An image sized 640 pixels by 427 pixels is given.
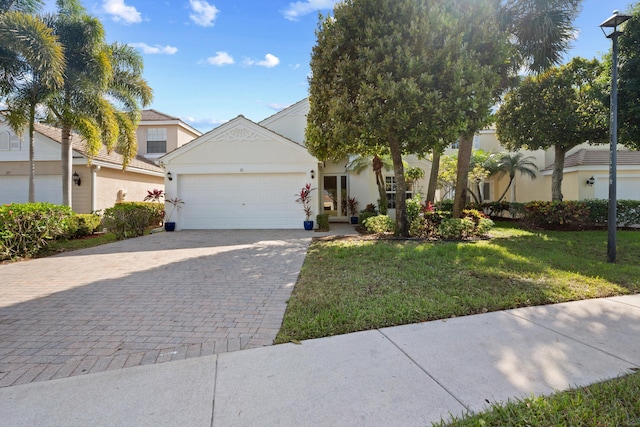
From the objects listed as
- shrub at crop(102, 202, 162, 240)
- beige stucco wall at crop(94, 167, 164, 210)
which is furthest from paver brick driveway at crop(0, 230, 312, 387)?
beige stucco wall at crop(94, 167, 164, 210)

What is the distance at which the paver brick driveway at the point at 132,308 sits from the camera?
3.07m

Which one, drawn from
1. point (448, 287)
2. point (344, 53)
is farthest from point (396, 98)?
point (448, 287)

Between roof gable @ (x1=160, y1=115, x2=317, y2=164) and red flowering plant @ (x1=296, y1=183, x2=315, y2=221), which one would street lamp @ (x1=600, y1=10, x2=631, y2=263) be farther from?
roof gable @ (x1=160, y1=115, x2=317, y2=164)

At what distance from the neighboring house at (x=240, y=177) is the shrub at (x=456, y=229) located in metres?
5.36

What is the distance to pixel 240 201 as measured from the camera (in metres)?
13.6

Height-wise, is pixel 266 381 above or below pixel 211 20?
A: below

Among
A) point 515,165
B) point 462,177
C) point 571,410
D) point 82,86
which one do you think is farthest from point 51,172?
point 515,165

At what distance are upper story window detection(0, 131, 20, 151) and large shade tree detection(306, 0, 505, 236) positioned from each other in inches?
586

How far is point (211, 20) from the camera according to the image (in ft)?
32.4

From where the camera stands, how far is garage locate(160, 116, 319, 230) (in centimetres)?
1333

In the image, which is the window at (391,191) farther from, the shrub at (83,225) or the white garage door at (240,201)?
the shrub at (83,225)

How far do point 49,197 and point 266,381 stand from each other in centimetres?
1651

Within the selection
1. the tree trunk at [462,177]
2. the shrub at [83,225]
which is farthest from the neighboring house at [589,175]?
the shrub at [83,225]

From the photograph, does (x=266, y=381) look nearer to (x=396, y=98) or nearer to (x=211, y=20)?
(x=396, y=98)
